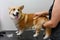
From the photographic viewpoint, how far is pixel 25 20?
1.10 m

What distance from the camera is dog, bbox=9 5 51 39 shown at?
1019 mm

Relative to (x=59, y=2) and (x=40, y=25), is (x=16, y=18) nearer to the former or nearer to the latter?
(x=40, y=25)

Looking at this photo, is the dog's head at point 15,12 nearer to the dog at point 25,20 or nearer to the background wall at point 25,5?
the dog at point 25,20

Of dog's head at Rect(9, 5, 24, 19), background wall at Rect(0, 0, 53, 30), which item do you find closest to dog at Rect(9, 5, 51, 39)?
dog's head at Rect(9, 5, 24, 19)

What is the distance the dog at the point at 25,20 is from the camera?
102cm

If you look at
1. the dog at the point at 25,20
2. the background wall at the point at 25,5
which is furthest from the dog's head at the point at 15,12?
the background wall at the point at 25,5

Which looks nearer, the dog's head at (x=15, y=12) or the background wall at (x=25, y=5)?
the dog's head at (x=15, y=12)

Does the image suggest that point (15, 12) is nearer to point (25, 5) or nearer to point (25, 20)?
point (25, 20)

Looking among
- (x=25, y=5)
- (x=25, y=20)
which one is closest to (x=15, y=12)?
(x=25, y=20)

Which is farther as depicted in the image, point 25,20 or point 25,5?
point 25,5

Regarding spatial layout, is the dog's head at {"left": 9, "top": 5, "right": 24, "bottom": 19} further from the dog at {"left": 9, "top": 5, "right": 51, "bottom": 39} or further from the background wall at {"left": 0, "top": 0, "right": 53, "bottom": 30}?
the background wall at {"left": 0, "top": 0, "right": 53, "bottom": 30}

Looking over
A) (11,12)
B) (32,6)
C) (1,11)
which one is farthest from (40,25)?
(1,11)

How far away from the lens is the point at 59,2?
77cm

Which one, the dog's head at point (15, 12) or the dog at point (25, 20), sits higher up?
the dog's head at point (15, 12)
